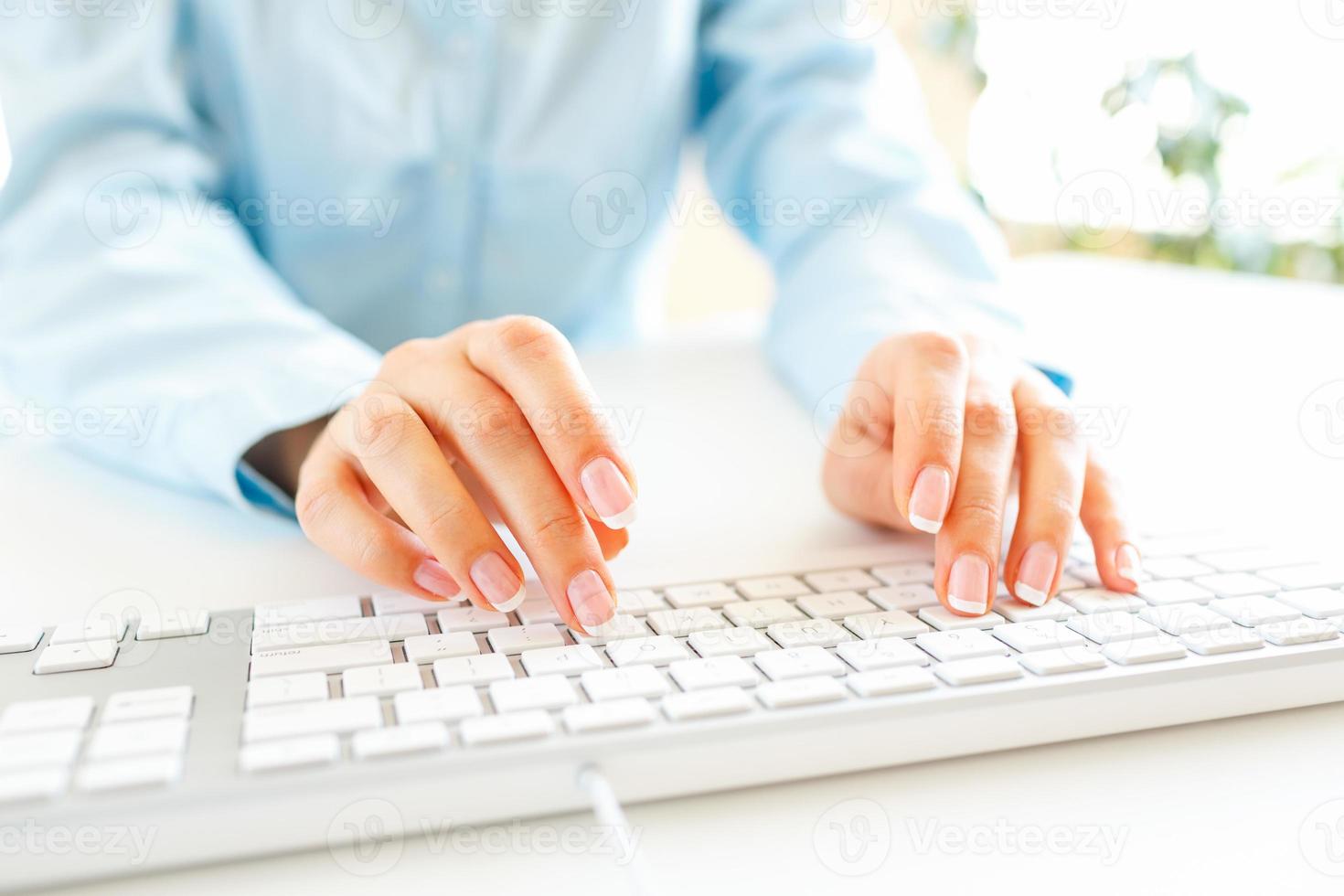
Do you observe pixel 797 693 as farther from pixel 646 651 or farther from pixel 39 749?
pixel 39 749

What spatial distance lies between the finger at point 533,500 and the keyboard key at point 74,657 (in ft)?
0.50

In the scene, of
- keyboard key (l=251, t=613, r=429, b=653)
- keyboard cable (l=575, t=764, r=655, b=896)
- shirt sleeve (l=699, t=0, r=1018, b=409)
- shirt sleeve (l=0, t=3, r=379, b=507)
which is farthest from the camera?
shirt sleeve (l=699, t=0, r=1018, b=409)

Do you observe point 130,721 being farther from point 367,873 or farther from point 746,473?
point 746,473

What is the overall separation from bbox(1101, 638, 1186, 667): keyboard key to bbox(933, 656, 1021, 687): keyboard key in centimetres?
4

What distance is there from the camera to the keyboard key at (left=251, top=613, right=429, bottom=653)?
364mm

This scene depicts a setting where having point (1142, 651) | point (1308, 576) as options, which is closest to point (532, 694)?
point (1142, 651)

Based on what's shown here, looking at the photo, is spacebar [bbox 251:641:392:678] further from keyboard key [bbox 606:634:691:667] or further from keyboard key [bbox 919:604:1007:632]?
keyboard key [bbox 919:604:1007:632]

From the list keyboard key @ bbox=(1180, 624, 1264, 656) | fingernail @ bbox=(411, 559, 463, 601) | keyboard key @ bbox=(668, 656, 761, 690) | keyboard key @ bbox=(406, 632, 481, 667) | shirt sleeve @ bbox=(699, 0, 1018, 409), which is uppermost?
shirt sleeve @ bbox=(699, 0, 1018, 409)

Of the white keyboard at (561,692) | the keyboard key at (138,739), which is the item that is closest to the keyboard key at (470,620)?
the white keyboard at (561,692)

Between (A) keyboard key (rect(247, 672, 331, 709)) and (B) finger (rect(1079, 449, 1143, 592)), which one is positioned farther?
(B) finger (rect(1079, 449, 1143, 592))

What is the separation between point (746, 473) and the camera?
1.99 feet

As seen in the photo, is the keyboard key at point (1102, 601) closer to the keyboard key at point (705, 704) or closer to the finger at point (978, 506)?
the finger at point (978, 506)

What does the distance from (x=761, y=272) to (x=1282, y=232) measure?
4.07 feet

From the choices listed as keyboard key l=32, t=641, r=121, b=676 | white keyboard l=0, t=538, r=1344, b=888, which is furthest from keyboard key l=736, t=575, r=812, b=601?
keyboard key l=32, t=641, r=121, b=676
